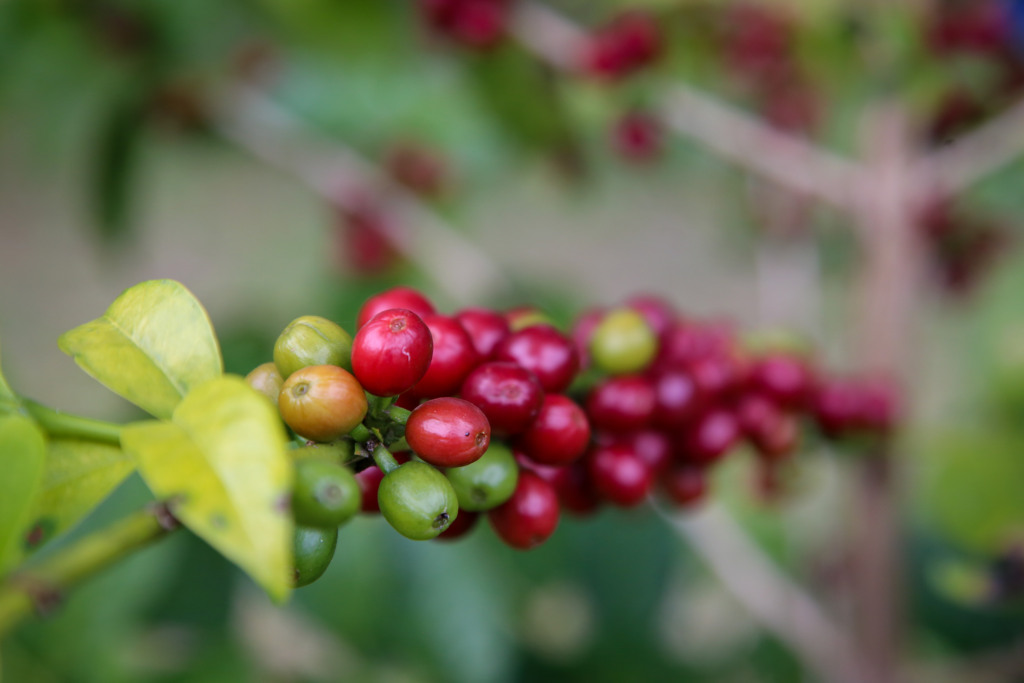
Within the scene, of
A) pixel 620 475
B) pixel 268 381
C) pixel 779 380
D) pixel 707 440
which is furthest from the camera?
pixel 779 380

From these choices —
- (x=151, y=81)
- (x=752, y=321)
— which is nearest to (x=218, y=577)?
(x=151, y=81)

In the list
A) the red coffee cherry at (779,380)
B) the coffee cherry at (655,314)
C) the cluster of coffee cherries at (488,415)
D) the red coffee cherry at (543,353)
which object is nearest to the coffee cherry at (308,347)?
the cluster of coffee cherries at (488,415)

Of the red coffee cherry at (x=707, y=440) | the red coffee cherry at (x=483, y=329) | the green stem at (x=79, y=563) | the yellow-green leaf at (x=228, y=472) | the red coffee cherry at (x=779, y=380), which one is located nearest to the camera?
the yellow-green leaf at (x=228, y=472)

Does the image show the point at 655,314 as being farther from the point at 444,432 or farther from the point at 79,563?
the point at 79,563

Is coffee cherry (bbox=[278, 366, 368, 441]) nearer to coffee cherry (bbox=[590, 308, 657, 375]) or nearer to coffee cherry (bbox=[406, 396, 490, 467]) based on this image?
coffee cherry (bbox=[406, 396, 490, 467])

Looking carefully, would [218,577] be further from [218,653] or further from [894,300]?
[894,300]

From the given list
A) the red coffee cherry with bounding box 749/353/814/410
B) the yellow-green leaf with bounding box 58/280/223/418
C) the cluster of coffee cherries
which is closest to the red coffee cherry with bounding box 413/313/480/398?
the cluster of coffee cherries

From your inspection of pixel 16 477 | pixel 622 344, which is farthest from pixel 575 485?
pixel 16 477

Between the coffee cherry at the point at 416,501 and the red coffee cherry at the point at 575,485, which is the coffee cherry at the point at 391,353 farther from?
the red coffee cherry at the point at 575,485
